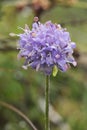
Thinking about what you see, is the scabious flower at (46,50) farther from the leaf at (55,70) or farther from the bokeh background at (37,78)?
the bokeh background at (37,78)

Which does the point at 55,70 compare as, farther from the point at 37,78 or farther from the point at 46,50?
the point at 37,78

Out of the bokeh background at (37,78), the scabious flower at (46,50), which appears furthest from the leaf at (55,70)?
the bokeh background at (37,78)

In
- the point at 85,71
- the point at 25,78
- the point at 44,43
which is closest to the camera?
the point at 44,43

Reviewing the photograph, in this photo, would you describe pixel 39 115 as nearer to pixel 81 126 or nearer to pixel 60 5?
pixel 81 126

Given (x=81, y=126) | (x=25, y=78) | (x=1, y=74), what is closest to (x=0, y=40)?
(x=1, y=74)

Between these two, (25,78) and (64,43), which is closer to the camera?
(64,43)

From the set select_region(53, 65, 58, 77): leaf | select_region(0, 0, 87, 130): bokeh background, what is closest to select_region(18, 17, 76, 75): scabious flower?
select_region(53, 65, 58, 77): leaf
